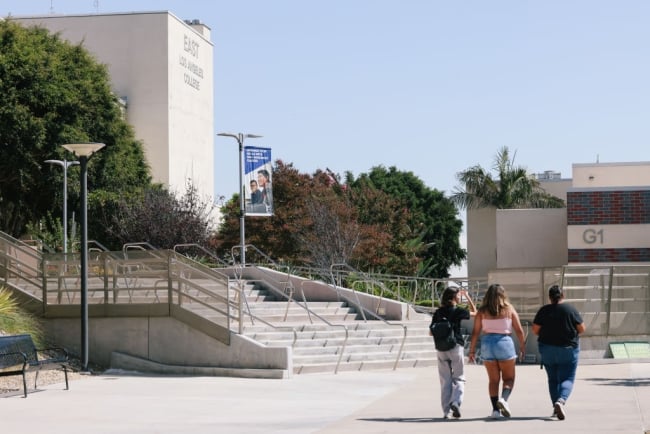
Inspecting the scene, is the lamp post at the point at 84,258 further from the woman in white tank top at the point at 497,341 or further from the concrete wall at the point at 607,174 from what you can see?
the concrete wall at the point at 607,174

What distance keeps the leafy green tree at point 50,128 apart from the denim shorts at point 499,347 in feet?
131

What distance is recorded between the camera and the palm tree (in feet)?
249

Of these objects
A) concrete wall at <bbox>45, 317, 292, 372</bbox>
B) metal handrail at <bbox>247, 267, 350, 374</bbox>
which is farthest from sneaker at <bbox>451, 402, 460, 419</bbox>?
metal handrail at <bbox>247, 267, 350, 374</bbox>

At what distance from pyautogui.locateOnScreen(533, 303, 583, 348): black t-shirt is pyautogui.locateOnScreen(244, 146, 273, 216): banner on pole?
23897 millimetres

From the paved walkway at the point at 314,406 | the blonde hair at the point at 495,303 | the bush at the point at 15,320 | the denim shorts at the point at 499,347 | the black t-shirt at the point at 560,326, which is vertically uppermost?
the blonde hair at the point at 495,303

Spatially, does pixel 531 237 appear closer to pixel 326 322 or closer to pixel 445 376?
pixel 326 322

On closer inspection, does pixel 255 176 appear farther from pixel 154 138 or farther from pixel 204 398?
pixel 154 138

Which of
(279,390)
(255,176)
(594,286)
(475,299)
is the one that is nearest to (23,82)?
(255,176)

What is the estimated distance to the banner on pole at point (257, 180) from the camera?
38.4 m

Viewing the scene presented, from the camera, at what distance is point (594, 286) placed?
27531 millimetres

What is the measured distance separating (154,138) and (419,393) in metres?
62.6

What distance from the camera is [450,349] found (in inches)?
592

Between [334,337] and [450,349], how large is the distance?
413 inches

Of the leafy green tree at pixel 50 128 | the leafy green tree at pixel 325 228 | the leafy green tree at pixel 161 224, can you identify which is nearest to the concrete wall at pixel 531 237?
the leafy green tree at pixel 325 228
